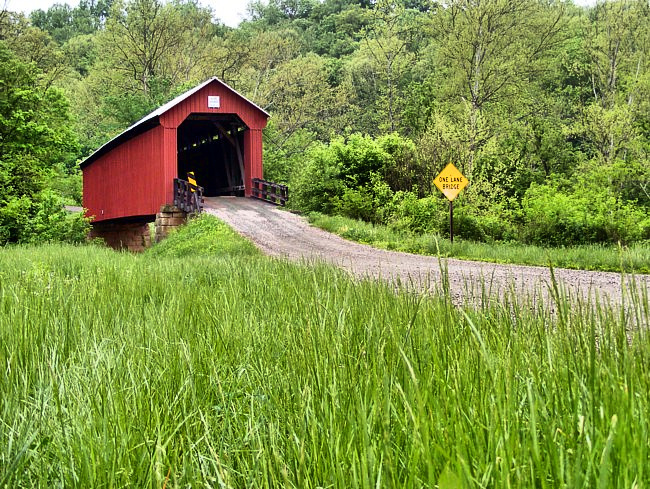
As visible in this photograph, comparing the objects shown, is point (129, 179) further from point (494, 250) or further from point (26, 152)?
point (494, 250)

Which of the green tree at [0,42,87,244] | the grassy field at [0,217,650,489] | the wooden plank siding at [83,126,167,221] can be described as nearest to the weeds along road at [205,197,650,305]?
the wooden plank siding at [83,126,167,221]

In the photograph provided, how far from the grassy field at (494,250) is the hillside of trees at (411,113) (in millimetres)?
1761

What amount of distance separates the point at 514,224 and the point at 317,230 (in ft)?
22.9

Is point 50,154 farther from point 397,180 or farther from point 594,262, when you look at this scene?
point 594,262

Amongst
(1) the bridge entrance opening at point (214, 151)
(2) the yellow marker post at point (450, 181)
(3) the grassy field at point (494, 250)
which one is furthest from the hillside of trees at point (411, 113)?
(2) the yellow marker post at point (450, 181)

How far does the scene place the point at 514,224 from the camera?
19.8 metres

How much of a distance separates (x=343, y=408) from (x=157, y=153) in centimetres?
2158

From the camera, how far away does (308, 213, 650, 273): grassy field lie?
38.9ft

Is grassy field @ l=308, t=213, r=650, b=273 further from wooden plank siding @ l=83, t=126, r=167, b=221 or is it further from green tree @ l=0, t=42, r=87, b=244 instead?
green tree @ l=0, t=42, r=87, b=244

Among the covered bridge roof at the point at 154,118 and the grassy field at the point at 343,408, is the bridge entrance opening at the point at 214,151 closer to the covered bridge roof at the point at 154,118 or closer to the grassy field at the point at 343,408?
the covered bridge roof at the point at 154,118

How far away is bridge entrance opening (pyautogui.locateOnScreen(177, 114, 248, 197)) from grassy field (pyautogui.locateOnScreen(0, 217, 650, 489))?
2176 cm

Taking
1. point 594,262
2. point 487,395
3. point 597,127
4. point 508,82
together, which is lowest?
point 594,262

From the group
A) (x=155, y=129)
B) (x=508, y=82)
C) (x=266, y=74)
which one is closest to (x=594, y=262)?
(x=155, y=129)

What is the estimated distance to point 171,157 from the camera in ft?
71.2
